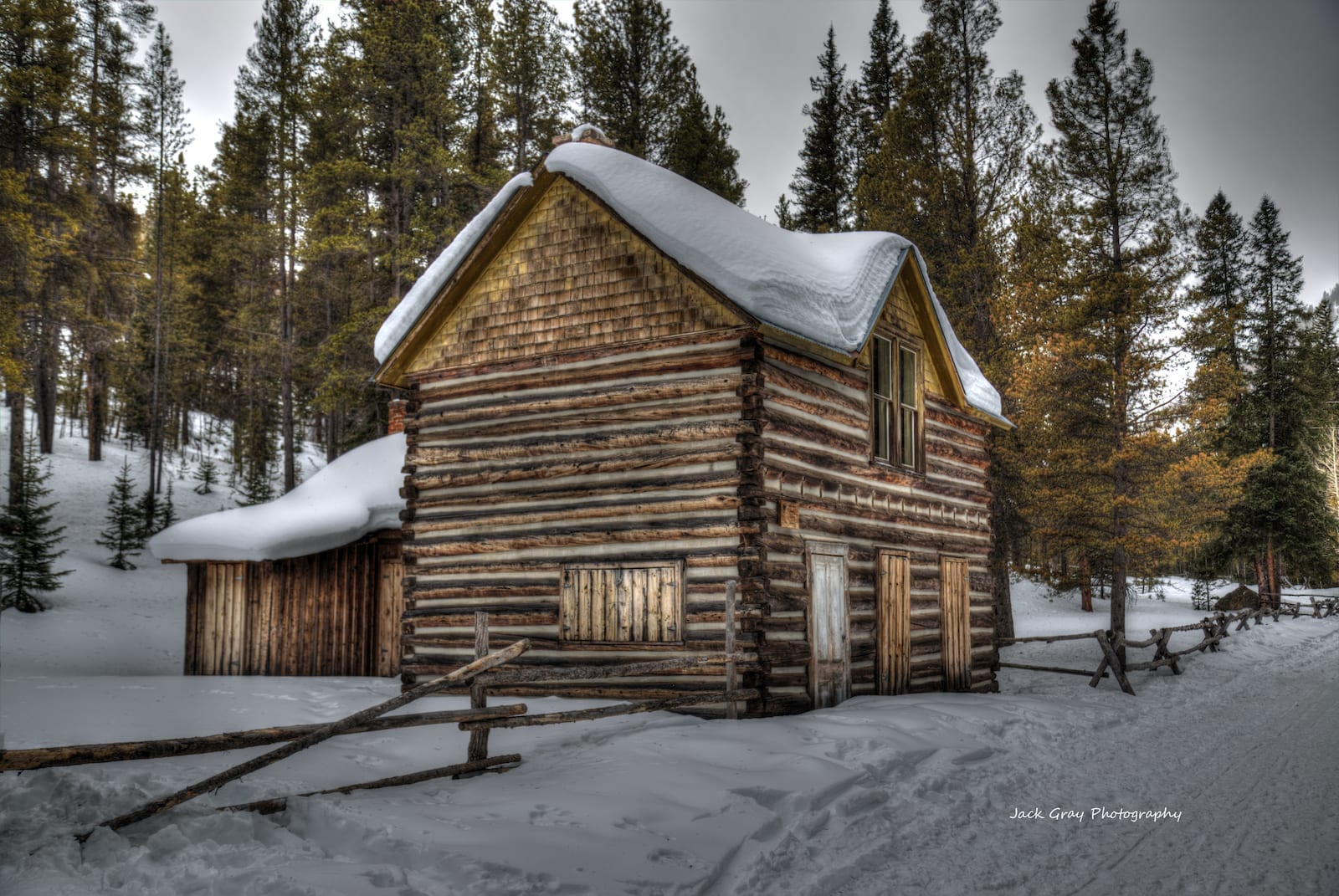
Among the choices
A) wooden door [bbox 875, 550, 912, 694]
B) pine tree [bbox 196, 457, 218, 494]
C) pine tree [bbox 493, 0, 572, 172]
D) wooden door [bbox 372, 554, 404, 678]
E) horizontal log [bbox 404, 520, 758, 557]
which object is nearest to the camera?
horizontal log [bbox 404, 520, 758, 557]

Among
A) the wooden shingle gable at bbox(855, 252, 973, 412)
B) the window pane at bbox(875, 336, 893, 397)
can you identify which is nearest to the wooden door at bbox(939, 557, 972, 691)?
the wooden shingle gable at bbox(855, 252, 973, 412)

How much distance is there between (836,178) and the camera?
3216 centimetres

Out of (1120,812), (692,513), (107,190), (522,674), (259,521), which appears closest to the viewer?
(1120,812)

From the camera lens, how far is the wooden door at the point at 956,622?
15.5 metres

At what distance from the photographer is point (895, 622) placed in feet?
45.6

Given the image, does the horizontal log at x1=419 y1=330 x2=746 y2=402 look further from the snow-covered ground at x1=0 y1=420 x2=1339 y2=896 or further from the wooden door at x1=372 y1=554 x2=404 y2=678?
A: the wooden door at x1=372 y1=554 x2=404 y2=678

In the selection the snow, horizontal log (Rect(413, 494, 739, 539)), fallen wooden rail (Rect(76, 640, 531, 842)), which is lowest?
fallen wooden rail (Rect(76, 640, 531, 842))

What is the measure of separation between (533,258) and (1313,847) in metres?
11.0

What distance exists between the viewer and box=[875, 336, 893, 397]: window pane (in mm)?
14250

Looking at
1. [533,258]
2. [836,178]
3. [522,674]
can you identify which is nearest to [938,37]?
[836,178]

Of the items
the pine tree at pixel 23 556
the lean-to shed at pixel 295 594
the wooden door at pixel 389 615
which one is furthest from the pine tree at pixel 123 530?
the wooden door at pixel 389 615

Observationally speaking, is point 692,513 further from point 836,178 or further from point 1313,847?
point 836,178

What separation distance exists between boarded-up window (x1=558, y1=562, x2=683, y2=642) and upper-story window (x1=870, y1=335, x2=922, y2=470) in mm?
4501

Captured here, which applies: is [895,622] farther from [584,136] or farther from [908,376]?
[584,136]
